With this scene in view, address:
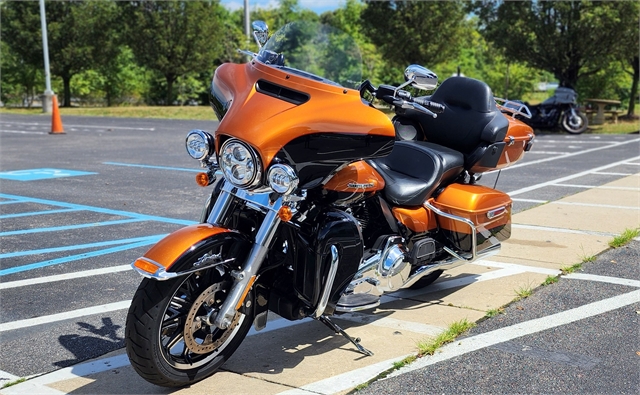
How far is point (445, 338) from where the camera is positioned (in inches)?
163

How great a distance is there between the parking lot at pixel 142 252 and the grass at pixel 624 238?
12 cm

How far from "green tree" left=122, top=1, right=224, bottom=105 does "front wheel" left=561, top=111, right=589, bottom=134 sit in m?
24.2

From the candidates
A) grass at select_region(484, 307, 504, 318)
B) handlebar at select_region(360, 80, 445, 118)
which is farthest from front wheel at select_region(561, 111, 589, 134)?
handlebar at select_region(360, 80, 445, 118)

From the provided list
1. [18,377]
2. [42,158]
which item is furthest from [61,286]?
[42,158]

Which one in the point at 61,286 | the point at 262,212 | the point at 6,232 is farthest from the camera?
the point at 6,232

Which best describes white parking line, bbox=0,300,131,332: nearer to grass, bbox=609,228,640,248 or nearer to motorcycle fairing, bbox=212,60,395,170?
motorcycle fairing, bbox=212,60,395,170

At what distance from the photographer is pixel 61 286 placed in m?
5.14

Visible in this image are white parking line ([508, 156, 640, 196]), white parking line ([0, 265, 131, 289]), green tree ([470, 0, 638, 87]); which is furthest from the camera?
green tree ([470, 0, 638, 87])

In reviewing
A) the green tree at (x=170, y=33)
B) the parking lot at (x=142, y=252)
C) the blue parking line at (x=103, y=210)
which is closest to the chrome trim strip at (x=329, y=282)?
the parking lot at (x=142, y=252)

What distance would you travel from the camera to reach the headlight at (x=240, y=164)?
328 centimetres

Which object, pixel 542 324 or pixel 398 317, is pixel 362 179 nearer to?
pixel 398 317

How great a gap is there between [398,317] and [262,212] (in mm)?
1494

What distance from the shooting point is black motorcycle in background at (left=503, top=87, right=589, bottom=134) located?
820 inches

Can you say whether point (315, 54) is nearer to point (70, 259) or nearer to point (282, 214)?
point (282, 214)
